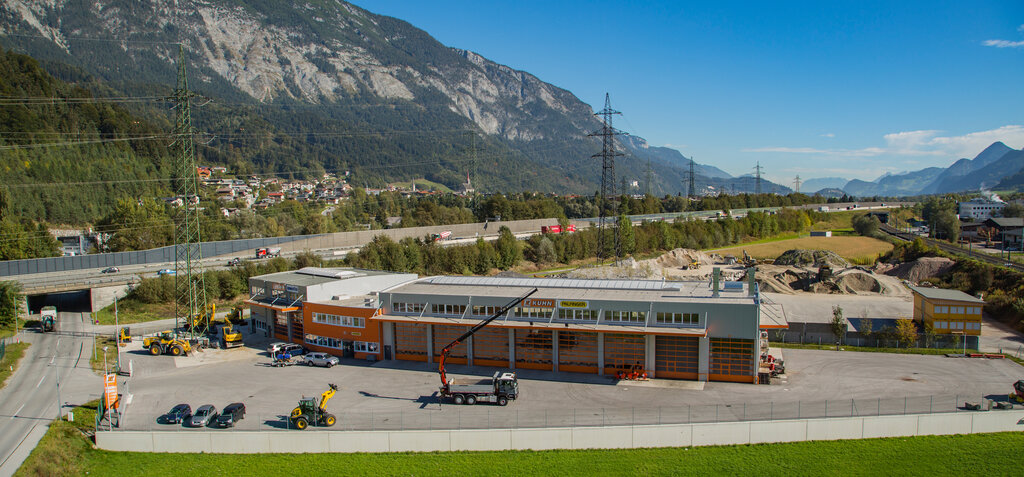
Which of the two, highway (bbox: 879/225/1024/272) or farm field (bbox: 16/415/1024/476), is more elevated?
highway (bbox: 879/225/1024/272)

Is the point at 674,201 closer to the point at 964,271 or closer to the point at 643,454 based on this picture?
the point at 964,271

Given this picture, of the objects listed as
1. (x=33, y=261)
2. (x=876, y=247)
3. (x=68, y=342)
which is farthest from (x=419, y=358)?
(x=876, y=247)

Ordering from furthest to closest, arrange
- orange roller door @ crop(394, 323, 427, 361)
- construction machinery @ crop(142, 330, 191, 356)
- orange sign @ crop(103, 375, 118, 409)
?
construction machinery @ crop(142, 330, 191, 356)
orange roller door @ crop(394, 323, 427, 361)
orange sign @ crop(103, 375, 118, 409)

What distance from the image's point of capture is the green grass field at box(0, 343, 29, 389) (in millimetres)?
31250

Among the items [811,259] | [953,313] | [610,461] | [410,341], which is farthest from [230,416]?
[811,259]

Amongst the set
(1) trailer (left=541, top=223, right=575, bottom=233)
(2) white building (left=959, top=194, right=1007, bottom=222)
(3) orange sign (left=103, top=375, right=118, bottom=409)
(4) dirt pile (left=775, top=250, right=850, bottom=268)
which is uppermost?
(2) white building (left=959, top=194, right=1007, bottom=222)

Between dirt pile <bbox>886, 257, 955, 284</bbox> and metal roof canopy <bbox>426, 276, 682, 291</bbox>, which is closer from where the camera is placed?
metal roof canopy <bbox>426, 276, 682, 291</bbox>

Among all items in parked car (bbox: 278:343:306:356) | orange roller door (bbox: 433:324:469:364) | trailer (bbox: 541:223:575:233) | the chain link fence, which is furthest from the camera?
trailer (bbox: 541:223:575:233)

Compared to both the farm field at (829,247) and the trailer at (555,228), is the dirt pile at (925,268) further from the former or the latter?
the trailer at (555,228)

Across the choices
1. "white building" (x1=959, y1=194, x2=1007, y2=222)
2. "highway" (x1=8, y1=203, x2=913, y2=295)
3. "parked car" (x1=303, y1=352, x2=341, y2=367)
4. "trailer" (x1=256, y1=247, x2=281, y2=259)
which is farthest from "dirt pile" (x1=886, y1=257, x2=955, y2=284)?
"white building" (x1=959, y1=194, x2=1007, y2=222)

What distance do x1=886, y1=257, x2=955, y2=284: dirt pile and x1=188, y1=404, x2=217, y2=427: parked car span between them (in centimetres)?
6194

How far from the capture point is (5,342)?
38594 millimetres

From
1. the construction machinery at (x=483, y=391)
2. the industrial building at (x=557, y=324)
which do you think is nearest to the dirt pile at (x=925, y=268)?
the industrial building at (x=557, y=324)

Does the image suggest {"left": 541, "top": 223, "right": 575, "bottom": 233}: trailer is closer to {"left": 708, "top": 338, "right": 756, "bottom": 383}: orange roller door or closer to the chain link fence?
{"left": 708, "top": 338, "right": 756, "bottom": 383}: orange roller door
